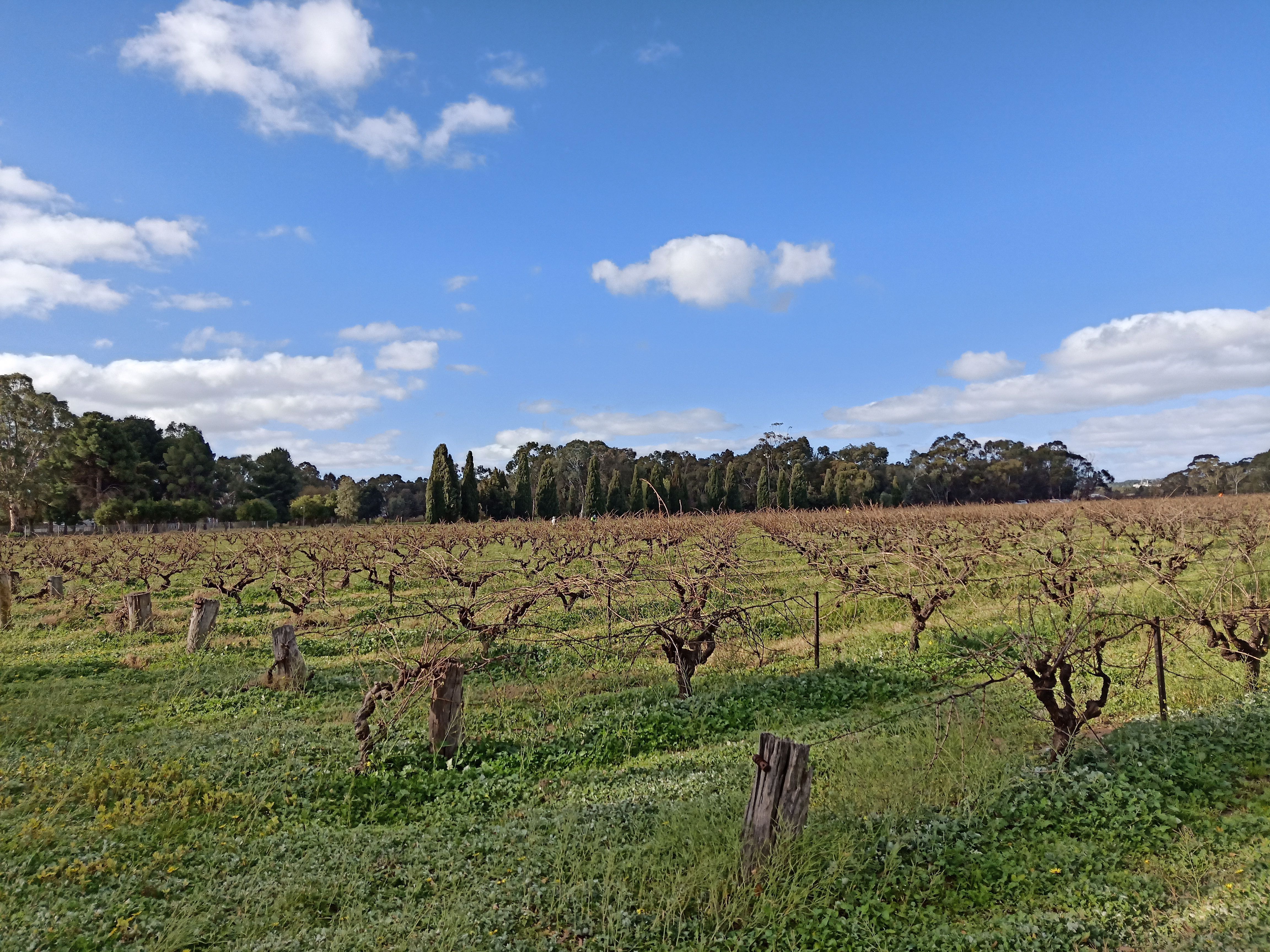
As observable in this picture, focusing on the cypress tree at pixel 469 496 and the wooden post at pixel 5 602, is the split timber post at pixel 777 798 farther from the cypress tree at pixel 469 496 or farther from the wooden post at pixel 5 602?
the cypress tree at pixel 469 496

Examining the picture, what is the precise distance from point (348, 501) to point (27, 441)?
20.2 m

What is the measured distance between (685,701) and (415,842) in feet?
12.9

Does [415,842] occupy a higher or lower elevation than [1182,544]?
lower

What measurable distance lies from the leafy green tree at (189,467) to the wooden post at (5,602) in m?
44.5

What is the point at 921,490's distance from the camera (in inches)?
2522

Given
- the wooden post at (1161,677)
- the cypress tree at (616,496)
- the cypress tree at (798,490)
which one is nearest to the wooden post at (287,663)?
the wooden post at (1161,677)

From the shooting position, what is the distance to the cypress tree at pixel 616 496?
46.6m

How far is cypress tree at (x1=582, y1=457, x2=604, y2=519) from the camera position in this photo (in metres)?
→ 46.3

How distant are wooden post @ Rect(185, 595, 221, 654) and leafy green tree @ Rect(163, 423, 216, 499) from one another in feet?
163

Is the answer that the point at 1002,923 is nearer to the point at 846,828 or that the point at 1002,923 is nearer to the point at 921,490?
the point at 846,828

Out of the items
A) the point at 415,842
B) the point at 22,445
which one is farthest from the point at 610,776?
the point at 22,445

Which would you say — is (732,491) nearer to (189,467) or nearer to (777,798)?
(189,467)

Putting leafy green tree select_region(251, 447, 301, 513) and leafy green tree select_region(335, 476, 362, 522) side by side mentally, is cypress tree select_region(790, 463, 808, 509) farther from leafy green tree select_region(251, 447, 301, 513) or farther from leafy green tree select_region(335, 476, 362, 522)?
leafy green tree select_region(251, 447, 301, 513)

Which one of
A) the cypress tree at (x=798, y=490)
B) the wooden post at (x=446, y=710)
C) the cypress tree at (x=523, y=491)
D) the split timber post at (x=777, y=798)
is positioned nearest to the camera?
the split timber post at (x=777, y=798)
